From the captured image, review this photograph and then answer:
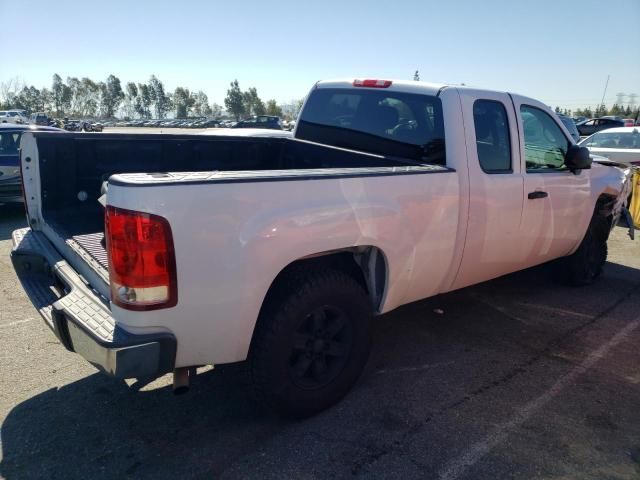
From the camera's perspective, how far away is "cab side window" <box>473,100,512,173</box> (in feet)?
11.9

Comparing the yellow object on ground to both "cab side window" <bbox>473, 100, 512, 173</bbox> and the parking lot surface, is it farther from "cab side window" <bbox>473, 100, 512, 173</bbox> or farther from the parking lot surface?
"cab side window" <bbox>473, 100, 512, 173</bbox>

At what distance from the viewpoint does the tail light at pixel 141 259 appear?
6.70 feet

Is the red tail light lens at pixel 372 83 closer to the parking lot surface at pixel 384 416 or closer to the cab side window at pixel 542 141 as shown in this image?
the cab side window at pixel 542 141

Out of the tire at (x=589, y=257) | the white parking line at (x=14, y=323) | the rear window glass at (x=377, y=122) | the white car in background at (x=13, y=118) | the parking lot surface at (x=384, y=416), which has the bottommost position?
the white parking line at (x=14, y=323)

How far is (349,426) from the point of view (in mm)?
2814

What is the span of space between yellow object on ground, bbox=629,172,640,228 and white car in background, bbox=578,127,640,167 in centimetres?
256

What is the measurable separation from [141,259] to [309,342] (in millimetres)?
1095

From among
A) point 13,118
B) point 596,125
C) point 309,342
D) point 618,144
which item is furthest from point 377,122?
point 13,118

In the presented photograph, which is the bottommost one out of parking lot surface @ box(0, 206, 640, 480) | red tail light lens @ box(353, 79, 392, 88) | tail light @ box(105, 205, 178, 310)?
parking lot surface @ box(0, 206, 640, 480)

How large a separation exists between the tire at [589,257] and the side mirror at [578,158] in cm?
115

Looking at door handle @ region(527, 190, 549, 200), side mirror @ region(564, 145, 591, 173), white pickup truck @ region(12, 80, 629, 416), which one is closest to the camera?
white pickup truck @ region(12, 80, 629, 416)

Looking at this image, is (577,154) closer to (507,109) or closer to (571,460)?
(507,109)

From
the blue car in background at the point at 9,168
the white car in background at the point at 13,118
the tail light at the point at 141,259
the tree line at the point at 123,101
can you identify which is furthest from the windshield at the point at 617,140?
the tree line at the point at 123,101

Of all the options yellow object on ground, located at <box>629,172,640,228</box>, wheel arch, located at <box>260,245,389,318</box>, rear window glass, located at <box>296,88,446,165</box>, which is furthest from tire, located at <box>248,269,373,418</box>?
yellow object on ground, located at <box>629,172,640,228</box>
